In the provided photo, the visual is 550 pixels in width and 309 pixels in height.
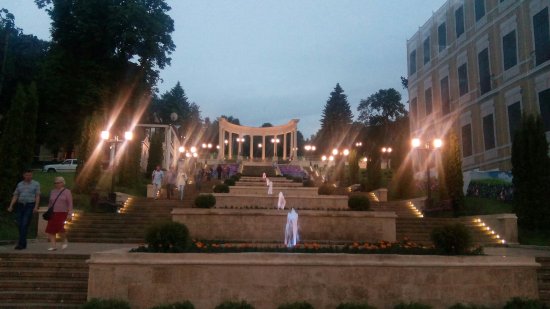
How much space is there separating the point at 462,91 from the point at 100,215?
22655 mm

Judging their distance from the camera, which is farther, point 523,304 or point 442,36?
point 442,36

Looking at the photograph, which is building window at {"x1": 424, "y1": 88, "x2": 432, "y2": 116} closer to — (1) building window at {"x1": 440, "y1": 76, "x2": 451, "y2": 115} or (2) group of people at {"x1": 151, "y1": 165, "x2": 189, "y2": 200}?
(1) building window at {"x1": 440, "y1": 76, "x2": 451, "y2": 115}

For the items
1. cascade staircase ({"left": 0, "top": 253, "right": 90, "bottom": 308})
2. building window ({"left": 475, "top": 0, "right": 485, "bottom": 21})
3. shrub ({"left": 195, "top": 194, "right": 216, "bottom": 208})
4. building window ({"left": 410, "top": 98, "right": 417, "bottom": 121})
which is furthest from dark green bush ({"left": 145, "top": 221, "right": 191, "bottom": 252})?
building window ({"left": 410, "top": 98, "right": 417, "bottom": 121})

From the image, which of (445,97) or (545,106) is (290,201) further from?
(445,97)

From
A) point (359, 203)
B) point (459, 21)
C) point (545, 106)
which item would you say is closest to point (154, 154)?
point (359, 203)

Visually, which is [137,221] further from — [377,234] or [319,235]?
[377,234]

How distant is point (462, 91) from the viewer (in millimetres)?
31188

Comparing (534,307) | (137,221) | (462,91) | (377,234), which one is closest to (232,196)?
(137,221)

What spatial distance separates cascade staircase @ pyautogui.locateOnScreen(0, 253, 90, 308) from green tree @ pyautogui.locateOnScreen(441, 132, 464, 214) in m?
15.0

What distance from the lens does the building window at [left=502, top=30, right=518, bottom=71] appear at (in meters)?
25.8

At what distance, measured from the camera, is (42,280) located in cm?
992

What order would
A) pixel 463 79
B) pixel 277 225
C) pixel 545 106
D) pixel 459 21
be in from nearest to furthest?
pixel 277 225
pixel 545 106
pixel 463 79
pixel 459 21

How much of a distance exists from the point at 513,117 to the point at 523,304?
64.2 ft

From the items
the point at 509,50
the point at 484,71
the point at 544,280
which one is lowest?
the point at 544,280
